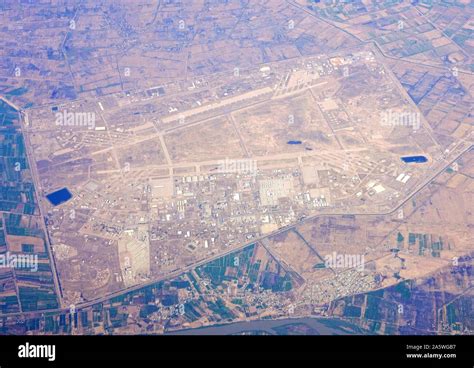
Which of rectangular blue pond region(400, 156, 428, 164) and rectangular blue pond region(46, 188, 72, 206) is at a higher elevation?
rectangular blue pond region(400, 156, 428, 164)

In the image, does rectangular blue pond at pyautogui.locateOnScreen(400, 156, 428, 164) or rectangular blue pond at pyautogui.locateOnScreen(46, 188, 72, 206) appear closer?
rectangular blue pond at pyautogui.locateOnScreen(46, 188, 72, 206)

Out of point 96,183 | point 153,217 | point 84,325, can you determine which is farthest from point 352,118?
point 84,325

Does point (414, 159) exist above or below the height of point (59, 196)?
above

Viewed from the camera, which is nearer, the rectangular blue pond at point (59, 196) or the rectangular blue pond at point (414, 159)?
the rectangular blue pond at point (59, 196)

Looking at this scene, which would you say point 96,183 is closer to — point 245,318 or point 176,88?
point 176,88

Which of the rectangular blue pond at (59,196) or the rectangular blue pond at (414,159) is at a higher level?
the rectangular blue pond at (414,159)

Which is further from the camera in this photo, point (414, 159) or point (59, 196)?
point (414, 159)

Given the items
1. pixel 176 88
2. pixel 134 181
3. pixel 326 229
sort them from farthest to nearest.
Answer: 1. pixel 176 88
2. pixel 134 181
3. pixel 326 229

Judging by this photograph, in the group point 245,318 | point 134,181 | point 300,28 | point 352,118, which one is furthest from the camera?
point 300,28
